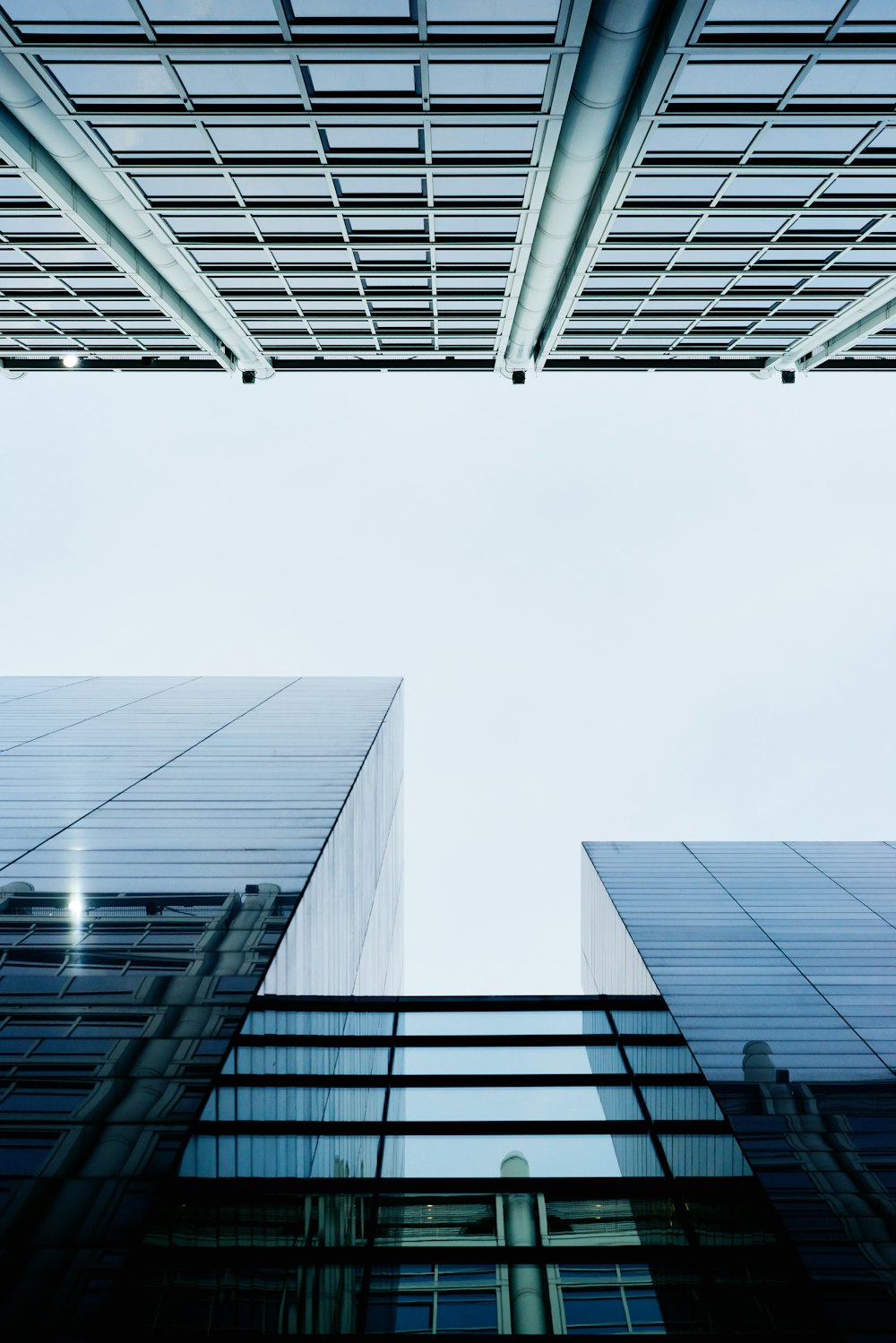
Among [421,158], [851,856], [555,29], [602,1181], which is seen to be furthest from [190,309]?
[602,1181]

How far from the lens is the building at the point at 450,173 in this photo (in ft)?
58.7

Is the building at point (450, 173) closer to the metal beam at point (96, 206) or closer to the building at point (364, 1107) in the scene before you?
the metal beam at point (96, 206)

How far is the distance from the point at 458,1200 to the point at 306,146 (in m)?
23.1

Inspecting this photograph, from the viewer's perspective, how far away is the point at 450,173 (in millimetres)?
23359

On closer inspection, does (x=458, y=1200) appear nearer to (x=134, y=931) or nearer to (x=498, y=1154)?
(x=498, y=1154)

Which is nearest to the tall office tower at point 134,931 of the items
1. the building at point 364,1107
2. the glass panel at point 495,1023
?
the building at point 364,1107

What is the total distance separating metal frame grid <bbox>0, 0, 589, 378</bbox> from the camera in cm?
1769

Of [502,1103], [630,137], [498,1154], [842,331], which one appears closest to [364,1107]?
[502,1103]

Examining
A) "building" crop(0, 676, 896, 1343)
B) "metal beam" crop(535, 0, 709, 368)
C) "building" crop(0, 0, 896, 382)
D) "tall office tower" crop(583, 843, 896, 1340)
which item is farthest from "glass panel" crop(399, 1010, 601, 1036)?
"metal beam" crop(535, 0, 709, 368)

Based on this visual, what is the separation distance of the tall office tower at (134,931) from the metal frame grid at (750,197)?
17954 mm

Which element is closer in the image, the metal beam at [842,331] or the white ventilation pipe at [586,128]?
the white ventilation pipe at [586,128]

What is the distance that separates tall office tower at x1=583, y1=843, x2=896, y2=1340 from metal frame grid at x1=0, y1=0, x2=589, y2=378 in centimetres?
1969

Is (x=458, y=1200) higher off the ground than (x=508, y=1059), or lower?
higher

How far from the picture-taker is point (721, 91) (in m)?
19.9
